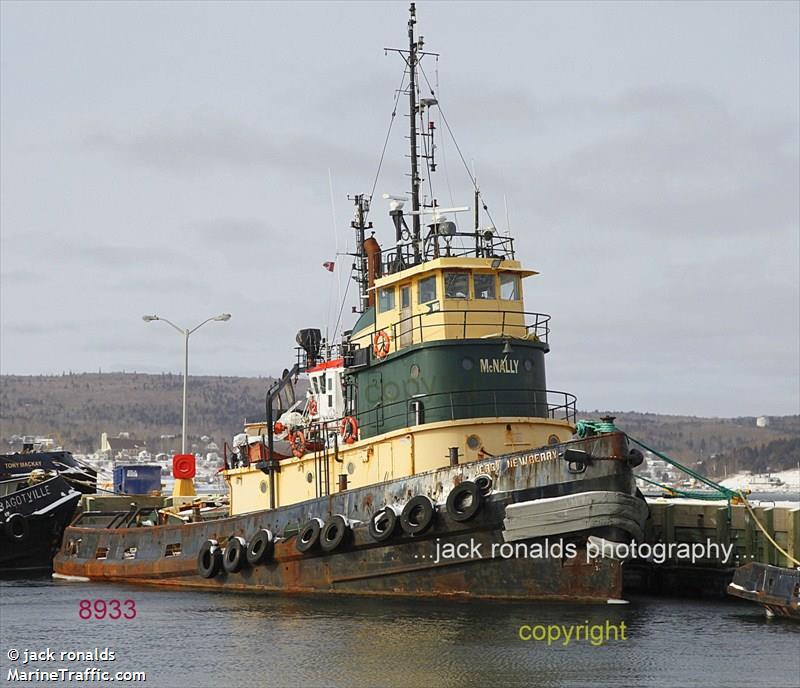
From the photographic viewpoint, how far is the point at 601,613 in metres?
20.6

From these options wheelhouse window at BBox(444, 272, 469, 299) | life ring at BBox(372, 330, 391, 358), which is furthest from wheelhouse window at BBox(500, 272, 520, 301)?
life ring at BBox(372, 330, 391, 358)

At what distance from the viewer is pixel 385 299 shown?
2500 cm

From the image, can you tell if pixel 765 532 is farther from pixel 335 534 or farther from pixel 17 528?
pixel 17 528

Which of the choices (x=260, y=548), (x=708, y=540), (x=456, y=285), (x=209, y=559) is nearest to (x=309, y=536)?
(x=260, y=548)

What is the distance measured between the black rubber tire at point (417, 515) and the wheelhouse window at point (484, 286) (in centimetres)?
425

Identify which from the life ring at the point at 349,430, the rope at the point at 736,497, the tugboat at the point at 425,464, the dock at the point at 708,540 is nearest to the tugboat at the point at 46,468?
the tugboat at the point at 425,464

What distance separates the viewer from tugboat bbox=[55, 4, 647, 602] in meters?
21.0

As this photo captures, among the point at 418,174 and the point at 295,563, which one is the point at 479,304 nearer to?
the point at 418,174

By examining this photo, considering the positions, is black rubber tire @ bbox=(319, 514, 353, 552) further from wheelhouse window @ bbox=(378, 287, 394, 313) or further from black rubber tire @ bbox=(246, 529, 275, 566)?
wheelhouse window @ bbox=(378, 287, 394, 313)

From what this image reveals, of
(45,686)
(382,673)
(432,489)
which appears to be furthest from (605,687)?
(45,686)

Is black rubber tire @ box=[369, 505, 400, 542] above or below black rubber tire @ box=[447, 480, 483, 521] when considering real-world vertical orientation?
below

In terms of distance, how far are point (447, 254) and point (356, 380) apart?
11.1 ft

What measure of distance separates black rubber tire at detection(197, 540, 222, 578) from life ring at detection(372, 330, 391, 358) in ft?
19.0

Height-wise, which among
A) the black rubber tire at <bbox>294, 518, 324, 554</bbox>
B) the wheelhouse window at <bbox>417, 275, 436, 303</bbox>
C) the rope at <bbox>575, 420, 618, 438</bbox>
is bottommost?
the black rubber tire at <bbox>294, 518, 324, 554</bbox>
